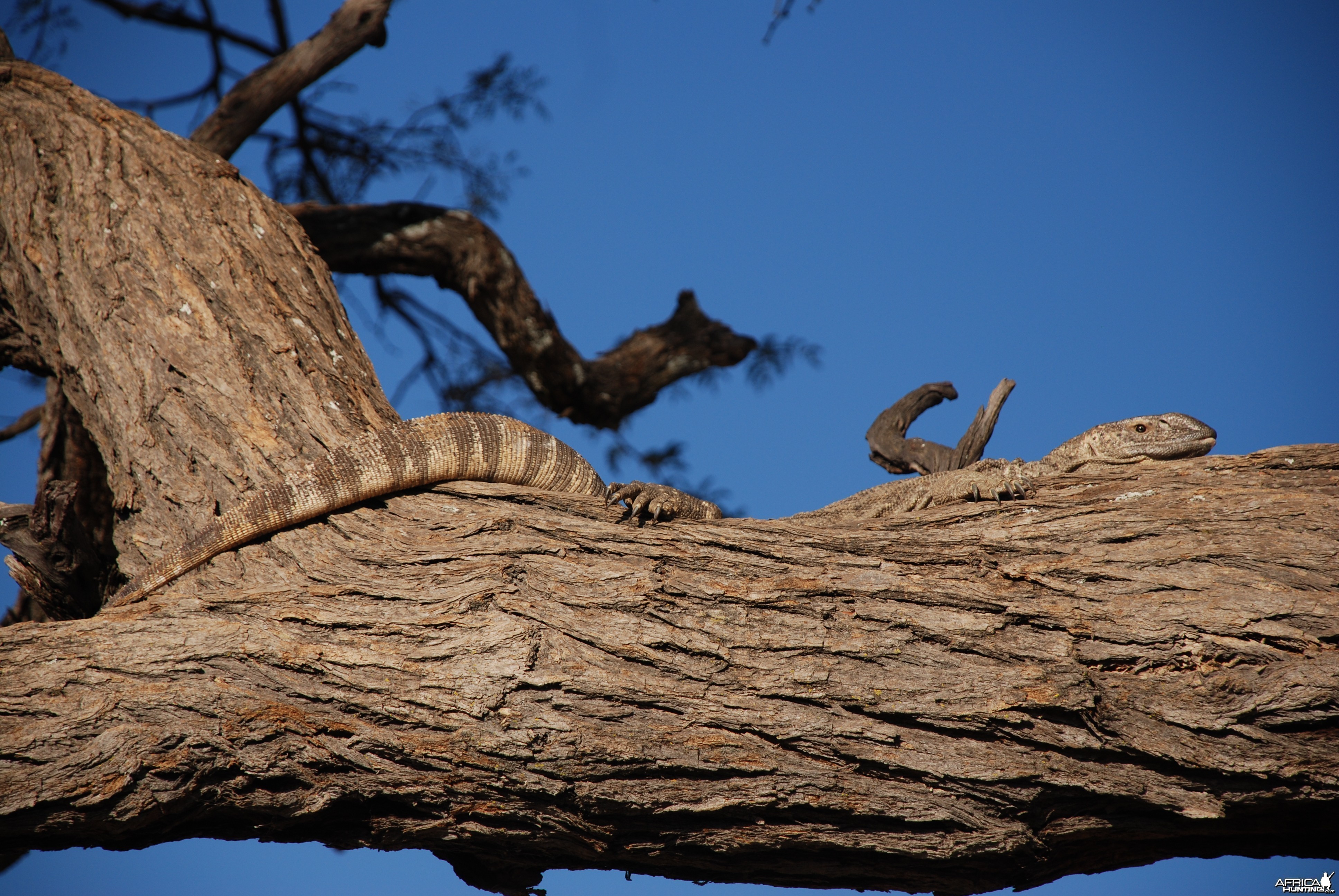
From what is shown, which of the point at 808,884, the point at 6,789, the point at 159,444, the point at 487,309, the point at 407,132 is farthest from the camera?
the point at 407,132

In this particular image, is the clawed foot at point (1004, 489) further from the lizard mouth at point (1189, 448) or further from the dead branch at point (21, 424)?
the dead branch at point (21, 424)

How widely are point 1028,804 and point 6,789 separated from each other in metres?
3.24

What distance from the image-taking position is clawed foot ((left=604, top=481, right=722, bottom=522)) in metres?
3.64

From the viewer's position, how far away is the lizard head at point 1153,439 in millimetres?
4266

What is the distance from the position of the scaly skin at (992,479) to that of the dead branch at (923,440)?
1.02 meters

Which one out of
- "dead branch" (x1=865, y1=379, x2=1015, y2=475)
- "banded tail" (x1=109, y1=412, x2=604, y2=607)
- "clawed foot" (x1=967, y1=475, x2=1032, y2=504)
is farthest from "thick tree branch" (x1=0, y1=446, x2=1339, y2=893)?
"dead branch" (x1=865, y1=379, x2=1015, y2=475)

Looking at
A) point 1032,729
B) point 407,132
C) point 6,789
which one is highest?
point 407,132

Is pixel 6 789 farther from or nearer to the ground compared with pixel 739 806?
nearer to the ground

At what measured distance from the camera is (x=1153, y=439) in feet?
14.3

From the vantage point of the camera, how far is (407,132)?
8445 mm

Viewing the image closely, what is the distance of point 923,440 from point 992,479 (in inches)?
95.4

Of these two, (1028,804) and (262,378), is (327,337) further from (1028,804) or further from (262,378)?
(1028,804)

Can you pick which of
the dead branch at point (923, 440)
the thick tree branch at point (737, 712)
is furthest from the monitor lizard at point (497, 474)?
the dead branch at point (923, 440)

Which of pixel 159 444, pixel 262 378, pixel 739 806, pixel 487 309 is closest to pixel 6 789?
pixel 159 444
